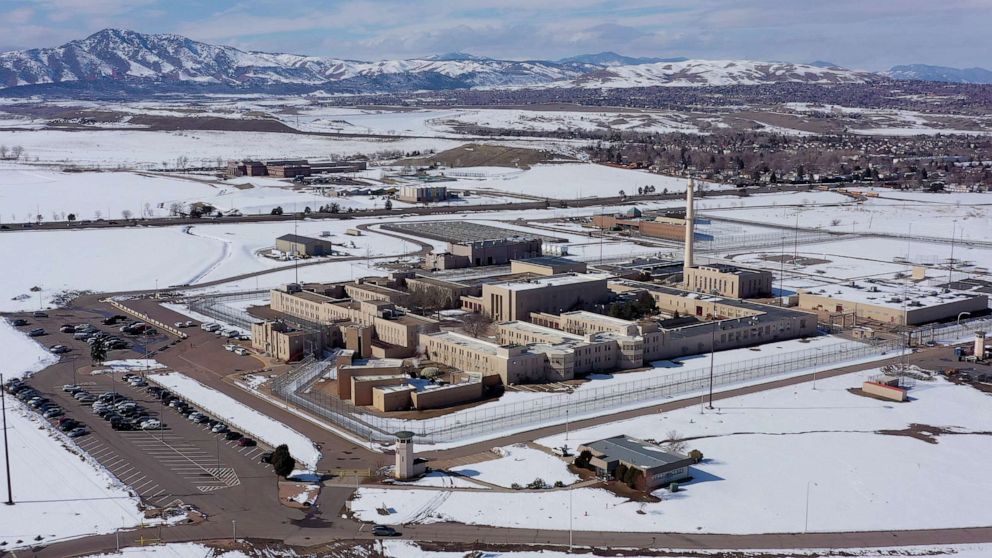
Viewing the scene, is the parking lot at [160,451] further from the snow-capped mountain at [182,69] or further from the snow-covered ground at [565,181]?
the snow-capped mountain at [182,69]

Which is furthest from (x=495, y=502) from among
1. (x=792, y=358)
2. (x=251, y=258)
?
(x=251, y=258)

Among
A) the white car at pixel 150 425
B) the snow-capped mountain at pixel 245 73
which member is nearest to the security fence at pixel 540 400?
the white car at pixel 150 425

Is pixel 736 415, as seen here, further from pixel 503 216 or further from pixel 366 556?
pixel 503 216

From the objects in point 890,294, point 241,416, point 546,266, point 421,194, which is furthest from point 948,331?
point 421,194

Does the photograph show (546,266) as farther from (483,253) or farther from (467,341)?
(467,341)

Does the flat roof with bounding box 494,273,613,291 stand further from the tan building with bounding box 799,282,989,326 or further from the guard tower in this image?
the guard tower

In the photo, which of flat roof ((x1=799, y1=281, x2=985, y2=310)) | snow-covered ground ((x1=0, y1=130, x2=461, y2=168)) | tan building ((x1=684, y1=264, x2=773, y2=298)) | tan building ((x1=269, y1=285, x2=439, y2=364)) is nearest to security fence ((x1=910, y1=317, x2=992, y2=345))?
flat roof ((x1=799, y1=281, x2=985, y2=310))
